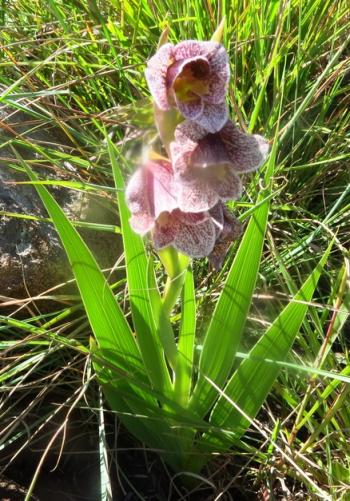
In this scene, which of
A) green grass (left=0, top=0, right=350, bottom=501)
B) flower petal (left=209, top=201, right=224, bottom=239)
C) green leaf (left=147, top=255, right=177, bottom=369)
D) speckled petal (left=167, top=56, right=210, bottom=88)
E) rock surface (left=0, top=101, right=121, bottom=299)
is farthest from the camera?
rock surface (left=0, top=101, right=121, bottom=299)

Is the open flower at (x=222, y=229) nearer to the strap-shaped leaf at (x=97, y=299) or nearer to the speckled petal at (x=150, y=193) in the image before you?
the speckled petal at (x=150, y=193)

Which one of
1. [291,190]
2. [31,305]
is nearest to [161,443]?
[31,305]

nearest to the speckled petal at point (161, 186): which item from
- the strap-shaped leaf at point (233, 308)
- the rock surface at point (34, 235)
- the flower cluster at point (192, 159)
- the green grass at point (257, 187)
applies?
the flower cluster at point (192, 159)

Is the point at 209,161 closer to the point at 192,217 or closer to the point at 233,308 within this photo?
the point at 192,217

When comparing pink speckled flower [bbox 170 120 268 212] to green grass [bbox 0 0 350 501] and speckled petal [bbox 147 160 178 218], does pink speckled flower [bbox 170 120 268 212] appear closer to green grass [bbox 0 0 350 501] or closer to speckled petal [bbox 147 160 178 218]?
speckled petal [bbox 147 160 178 218]

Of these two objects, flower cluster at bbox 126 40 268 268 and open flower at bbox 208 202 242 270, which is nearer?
flower cluster at bbox 126 40 268 268

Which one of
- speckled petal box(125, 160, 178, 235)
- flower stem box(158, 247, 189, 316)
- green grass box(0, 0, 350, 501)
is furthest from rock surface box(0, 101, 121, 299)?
speckled petal box(125, 160, 178, 235)

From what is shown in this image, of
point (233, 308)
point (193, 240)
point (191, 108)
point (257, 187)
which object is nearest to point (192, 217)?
point (193, 240)
